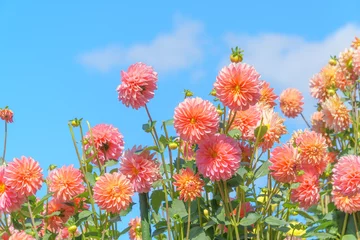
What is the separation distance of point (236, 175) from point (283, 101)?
1.39 metres

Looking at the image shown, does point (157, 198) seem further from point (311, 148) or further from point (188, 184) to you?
point (311, 148)

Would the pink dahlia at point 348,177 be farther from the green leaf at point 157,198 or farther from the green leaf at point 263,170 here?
the green leaf at point 157,198

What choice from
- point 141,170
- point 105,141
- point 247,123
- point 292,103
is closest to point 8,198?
point 105,141

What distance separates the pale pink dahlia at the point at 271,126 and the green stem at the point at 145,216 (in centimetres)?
50

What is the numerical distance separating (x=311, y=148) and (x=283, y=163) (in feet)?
0.82

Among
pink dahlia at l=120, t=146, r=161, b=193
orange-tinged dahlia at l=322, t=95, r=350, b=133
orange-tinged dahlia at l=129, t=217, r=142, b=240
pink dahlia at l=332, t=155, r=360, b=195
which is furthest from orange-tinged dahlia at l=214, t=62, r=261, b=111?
orange-tinged dahlia at l=322, t=95, r=350, b=133

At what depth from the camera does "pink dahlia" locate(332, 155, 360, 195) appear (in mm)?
2385

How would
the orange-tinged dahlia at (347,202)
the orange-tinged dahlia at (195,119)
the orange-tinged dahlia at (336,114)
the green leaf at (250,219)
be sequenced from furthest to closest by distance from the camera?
the orange-tinged dahlia at (336,114) → the orange-tinged dahlia at (347,202) → the green leaf at (250,219) → the orange-tinged dahlia at (195,119)

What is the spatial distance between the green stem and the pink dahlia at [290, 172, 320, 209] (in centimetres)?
60

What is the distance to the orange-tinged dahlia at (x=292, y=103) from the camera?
3.59 metres

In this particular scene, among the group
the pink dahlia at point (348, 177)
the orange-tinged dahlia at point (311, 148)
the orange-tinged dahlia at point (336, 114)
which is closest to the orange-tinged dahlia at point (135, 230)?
the orange-tinged dahlia at point (311, 148)

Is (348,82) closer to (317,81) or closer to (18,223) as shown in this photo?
(317,81)

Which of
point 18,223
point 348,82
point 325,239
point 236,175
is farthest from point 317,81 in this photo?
point 18,223

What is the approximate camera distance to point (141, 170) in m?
2.37
